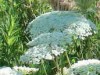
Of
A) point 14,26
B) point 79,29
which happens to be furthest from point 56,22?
point 14,26

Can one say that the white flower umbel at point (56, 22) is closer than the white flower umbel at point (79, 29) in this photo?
No

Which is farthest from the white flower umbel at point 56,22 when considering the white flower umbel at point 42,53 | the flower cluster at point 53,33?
the white flower umbel at point 42,53

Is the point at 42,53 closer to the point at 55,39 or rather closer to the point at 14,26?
the point at 55,39

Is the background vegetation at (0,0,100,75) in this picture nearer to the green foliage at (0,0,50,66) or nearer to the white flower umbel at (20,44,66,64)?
the green foliage at (0,0,50,66)

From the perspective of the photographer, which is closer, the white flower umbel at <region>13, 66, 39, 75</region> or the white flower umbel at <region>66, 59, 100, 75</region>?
the white flower umbel at <region>66, 59, 100, 75</region>

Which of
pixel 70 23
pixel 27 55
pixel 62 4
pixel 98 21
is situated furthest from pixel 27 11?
pixel 27 55

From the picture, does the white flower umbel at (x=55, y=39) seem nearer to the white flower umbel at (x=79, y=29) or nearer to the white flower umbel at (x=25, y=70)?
the white flower umbel at (x=79, y=29)

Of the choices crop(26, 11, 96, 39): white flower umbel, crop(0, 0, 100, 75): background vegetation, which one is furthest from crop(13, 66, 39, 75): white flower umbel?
crop(26, 11, 96, 39): white flower umbel

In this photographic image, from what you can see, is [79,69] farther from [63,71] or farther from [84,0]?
[84,0]
